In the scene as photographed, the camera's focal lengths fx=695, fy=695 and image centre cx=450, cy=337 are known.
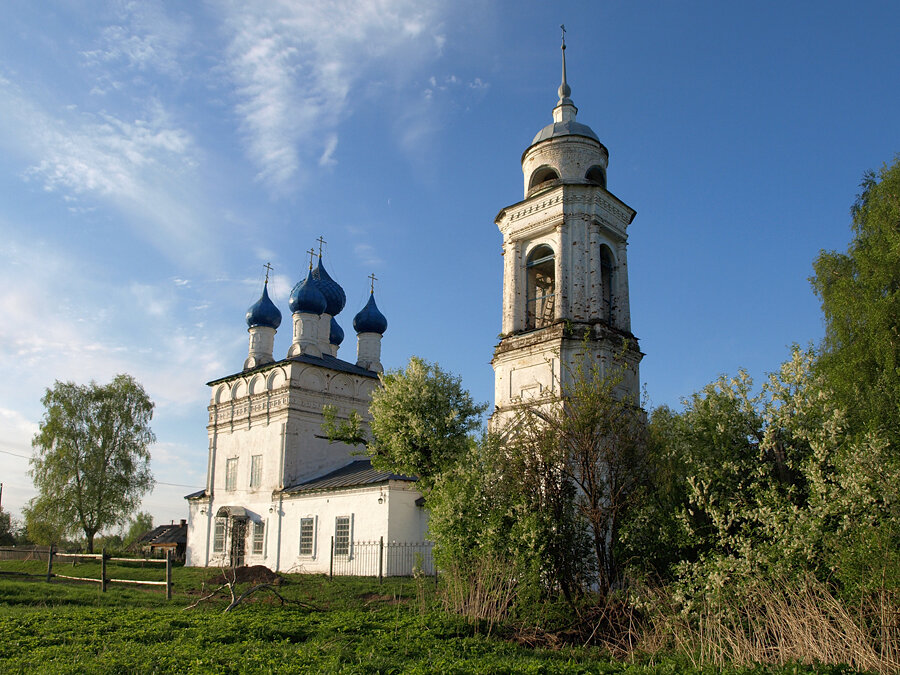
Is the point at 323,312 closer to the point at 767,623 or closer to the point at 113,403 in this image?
the point at 113,403

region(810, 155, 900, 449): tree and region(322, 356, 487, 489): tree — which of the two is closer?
region(810, 155, 900, 449): tree

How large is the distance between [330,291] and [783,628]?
27.4 meters

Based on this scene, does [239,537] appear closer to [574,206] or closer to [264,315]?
[264,315]

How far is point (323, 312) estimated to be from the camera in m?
30.3

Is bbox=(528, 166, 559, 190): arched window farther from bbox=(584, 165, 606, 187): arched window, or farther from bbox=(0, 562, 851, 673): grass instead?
bbox=(0, 562, 851, 673): grass

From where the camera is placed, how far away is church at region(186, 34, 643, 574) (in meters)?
15.9

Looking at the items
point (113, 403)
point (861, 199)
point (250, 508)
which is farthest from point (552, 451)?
point (113, 403)

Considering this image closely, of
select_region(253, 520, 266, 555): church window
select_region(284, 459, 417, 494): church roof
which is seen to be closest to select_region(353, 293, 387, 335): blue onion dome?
select_region(284, 459, 417, 494): church roof

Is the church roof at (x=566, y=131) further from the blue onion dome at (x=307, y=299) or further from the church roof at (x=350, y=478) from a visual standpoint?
the blue onion dome at (x=307, y=299)

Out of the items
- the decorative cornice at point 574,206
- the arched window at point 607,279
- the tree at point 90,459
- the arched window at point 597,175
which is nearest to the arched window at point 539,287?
the decorative cornice at point 574,206

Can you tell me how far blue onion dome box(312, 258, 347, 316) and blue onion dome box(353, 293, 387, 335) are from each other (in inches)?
59.9

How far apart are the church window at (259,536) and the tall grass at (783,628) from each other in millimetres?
19936

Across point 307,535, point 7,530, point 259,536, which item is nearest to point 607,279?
point 307,535

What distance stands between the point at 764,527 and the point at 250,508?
22.4 metres
